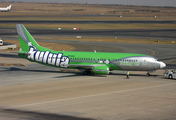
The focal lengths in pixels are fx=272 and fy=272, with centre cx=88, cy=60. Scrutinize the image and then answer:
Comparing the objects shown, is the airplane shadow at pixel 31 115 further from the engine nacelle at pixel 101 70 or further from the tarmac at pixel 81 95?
the engine nacelle at pixel 101 70

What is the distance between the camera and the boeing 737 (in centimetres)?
5569

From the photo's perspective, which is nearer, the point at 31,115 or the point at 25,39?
the point at 31,115

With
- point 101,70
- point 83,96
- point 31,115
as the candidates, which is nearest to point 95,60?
point 101,70

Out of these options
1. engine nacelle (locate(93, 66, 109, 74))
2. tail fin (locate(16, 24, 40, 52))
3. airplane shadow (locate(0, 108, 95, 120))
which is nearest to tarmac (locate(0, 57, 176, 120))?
airplane shadow (locate(0, 108, 95, 120))

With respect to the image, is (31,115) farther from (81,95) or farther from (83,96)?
(81,95)

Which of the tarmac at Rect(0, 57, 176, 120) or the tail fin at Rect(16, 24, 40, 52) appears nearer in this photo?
the tarmac at Rect(0, 57, 176, 120)

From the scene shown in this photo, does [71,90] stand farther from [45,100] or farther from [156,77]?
[156,77]

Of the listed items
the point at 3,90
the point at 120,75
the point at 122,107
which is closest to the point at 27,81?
the point at 3,90

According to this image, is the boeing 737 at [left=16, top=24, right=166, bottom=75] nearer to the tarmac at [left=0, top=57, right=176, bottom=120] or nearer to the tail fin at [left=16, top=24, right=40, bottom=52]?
the tail fin at [left=16, top=24, right=40, bottom=52]

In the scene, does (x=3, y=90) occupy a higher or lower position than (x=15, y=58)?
lower

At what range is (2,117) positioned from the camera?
28500 millimetres

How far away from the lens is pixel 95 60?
2248 inches

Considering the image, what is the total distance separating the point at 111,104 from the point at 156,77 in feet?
79.0

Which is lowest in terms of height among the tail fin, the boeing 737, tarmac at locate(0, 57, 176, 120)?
tarmac at locate(0, 57, 176, 120)
